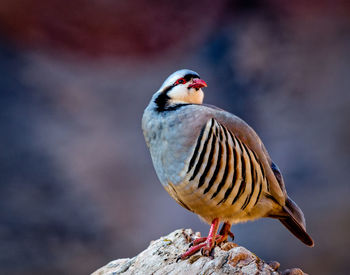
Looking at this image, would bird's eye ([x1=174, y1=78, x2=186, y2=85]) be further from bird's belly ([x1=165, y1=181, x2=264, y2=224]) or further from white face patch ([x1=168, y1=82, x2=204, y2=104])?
bird's belly ([x1=165, y1=181, x2=264, y2=224])

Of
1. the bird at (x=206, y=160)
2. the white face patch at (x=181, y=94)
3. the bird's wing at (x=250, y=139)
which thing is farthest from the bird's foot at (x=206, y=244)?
the white face patch at (x=181, y=94)

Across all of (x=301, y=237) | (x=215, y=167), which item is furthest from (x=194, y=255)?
(x=301, y=237)

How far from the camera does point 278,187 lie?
273cm

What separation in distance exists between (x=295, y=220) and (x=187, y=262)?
99 cm

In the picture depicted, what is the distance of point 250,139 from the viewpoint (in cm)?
267

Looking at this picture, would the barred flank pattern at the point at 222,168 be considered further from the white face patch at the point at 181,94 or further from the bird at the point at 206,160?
the white face patch at the point at 181,94

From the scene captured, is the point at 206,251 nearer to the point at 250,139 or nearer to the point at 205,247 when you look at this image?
the point at 205,247

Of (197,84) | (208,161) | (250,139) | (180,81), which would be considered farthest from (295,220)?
(180,81)

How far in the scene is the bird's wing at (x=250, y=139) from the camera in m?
2.61

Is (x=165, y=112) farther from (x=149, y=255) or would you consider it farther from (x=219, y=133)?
(x=149, y=255)

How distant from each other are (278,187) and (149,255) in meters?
1.15

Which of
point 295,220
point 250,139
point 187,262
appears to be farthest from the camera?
point 295,220

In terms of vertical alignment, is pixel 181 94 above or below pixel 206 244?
above

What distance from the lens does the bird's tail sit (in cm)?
284
